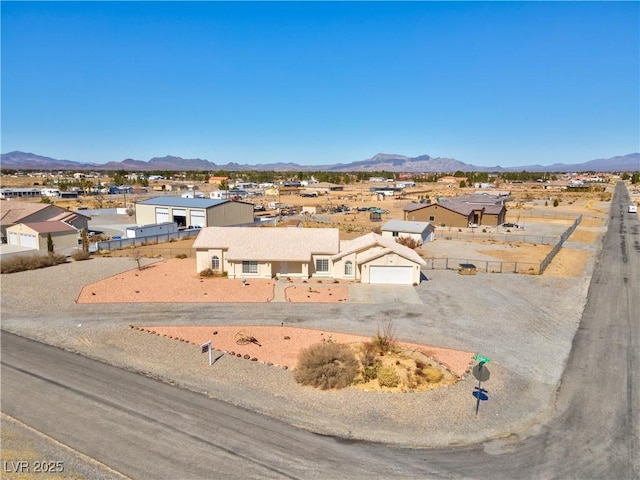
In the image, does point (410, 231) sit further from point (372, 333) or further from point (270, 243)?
point (372, 333)

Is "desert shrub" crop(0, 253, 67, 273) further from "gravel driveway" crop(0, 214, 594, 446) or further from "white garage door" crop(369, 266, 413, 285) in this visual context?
"white garage door" crop(369, 266, 413, 285)

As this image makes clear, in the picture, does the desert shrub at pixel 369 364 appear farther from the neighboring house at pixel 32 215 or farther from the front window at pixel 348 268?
the neighboring house at pixel 32 215

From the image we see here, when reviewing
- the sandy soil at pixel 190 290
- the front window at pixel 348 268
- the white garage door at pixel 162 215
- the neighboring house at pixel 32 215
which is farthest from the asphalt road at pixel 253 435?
the white garage door at pixel 162 215

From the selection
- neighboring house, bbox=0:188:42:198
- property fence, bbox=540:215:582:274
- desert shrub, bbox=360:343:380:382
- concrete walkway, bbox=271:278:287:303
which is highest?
neighboring house, bbox=0:188:42:198

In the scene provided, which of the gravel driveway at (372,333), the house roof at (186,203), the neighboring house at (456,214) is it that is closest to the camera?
the gravel driveway at (372,333)

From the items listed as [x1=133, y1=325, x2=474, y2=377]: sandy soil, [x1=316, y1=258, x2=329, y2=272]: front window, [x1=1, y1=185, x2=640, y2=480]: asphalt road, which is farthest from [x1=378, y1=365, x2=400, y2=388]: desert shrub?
[x1=316, y1=258, x2=329, y2=272]: front window
